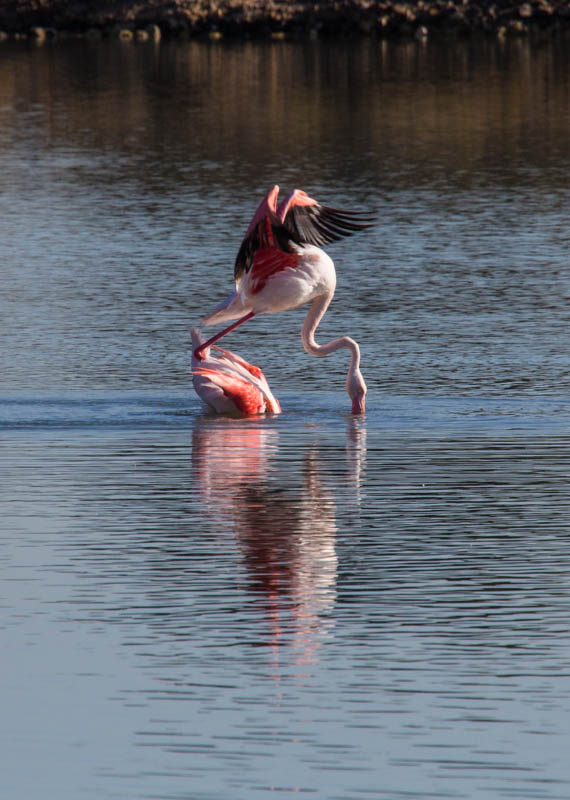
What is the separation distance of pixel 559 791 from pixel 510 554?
242 centimetres

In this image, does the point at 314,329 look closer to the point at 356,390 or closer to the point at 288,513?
the point at 356,390

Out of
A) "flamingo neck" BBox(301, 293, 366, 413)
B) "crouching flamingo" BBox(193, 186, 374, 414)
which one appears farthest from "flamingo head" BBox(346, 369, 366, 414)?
"flamingo neck" BBox(301, 293, 366, 413)

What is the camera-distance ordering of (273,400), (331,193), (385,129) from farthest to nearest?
(385,129), (331,193), (273,400)

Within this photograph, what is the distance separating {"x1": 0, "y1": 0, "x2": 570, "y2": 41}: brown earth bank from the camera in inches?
1909

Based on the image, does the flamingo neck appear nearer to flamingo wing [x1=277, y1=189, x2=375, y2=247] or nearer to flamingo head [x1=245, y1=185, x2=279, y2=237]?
flamingo wing [x1=277, y1=189, x2=375, y2=247]

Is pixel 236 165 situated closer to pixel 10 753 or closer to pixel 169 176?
pixel 169 176

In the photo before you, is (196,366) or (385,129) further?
(385,129)

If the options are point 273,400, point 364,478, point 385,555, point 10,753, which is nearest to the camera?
point 10,753

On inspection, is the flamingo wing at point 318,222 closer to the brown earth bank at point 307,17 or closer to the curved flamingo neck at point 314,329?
the curved flamingo neck at point 314,329

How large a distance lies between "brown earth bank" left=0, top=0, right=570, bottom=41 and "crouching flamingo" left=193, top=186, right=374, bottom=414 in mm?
37276

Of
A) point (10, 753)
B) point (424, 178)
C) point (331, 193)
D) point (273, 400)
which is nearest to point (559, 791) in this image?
point (10, 753)

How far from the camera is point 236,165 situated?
24016mm

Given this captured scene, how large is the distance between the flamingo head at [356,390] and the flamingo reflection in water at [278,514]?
0.17 meters

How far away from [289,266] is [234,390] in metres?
0.96
